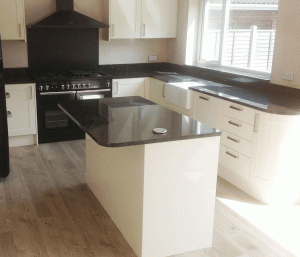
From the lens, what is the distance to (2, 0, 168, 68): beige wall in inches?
205

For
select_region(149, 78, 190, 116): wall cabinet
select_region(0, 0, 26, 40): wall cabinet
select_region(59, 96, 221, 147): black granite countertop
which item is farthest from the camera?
select_region(149, 78, 190, 116): wall cabinet

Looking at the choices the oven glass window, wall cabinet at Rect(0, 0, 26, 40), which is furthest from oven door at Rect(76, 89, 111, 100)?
wall cabinet at Rect(0, 0, 26, 40)

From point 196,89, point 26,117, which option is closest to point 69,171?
point 26,117

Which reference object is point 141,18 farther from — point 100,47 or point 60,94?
point 60,94

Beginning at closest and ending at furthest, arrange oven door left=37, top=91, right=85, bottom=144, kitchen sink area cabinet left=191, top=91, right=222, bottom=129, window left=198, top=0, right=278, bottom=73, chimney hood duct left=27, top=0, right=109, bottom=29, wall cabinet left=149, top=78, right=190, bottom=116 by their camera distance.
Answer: kitchen sink area cabinet left=191, top=91, right=222, bottom=129
window left=198, top=0, right=278, bottom=73
chimney hood duct left=27, top=0, right=109, bottom=29
oven door left=37, top=91, right=85, bottom=144
wall cabinet left=149, top=78, right=190, bottom=116

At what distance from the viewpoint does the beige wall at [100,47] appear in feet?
17.1

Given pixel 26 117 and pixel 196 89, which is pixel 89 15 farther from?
pixel 196 89

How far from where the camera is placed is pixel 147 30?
223 inches

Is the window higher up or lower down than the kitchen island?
higher up

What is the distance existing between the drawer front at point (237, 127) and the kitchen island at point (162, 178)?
0.94 m

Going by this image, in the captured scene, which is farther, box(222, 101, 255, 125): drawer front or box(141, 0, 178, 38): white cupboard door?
box(141, 0, 178, 38): white cupboard door

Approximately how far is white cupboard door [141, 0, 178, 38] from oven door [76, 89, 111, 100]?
1.06 meters

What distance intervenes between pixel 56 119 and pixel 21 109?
490mm

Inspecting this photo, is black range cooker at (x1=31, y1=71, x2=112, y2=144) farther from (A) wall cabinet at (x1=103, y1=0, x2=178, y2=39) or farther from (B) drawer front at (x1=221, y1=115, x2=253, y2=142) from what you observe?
(B) drawer front at (x1=221, y1=115, x2=253, y2=142)
